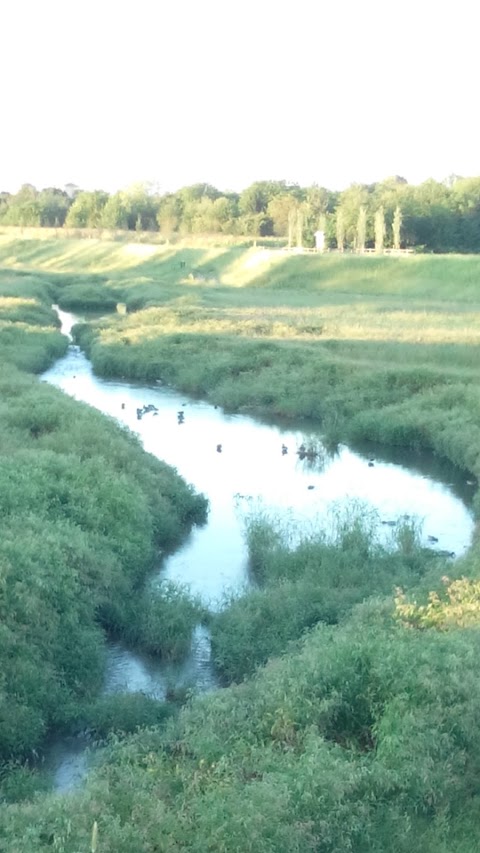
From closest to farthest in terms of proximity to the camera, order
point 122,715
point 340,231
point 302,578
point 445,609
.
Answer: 1. point 122,715
2. point 445,609
3. point 302,578
4. point 340,231

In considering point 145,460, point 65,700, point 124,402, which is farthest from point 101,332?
point 65,700

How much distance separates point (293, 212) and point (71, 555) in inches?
2090

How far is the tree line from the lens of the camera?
5384 centimetres

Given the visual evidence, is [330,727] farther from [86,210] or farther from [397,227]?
[86,210]

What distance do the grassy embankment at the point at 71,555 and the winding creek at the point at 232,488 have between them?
0.27 meters

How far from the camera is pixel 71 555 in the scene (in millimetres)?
9109

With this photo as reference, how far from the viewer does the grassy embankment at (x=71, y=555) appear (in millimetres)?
7469

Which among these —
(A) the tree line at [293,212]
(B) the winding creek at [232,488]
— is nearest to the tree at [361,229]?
(A) the tree line at [293,212]

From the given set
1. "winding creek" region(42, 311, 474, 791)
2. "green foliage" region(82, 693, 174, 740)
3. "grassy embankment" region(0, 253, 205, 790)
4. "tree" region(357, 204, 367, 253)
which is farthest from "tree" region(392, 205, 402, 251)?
"green foliage" region(82, 693, 174, 740)

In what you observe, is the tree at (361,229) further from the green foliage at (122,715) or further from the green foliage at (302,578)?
the green foliage at (122,715)

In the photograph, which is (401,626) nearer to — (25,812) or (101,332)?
(25,812)

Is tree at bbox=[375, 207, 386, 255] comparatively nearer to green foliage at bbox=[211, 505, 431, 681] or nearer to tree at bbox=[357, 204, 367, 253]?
tree at bbox=[357, 204, 367, 253]

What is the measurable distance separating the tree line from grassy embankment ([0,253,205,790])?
3987cm

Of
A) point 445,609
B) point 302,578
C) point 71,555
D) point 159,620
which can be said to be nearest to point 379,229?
point 302,578
